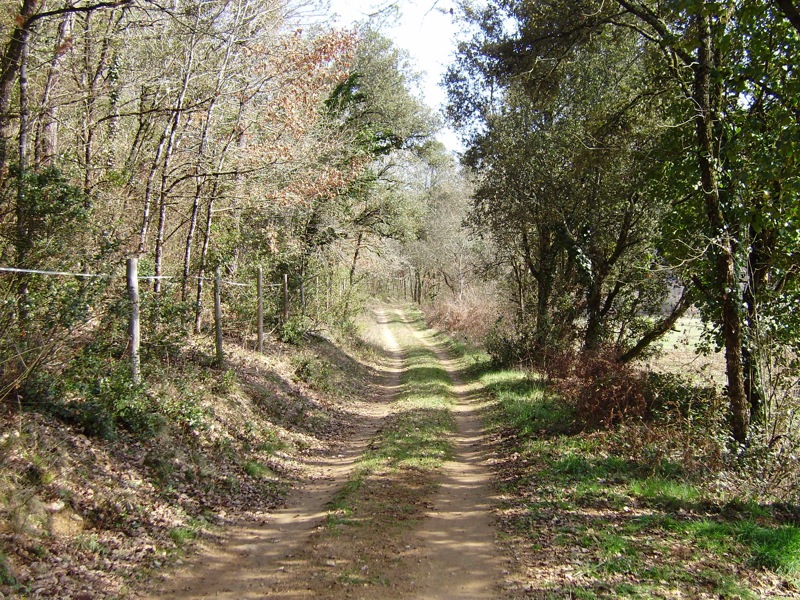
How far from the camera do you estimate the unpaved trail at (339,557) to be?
5109 millimetres

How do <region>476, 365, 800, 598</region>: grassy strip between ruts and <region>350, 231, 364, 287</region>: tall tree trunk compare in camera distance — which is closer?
<region>476, 365, 800, 598</region>: grassy strip between ruts

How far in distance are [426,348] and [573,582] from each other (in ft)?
76.6

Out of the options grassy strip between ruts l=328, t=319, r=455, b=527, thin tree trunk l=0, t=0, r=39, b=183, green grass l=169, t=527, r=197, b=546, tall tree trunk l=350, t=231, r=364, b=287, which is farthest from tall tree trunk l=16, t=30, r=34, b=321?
tall tree trunk l=350, t=231, r=364, b=287

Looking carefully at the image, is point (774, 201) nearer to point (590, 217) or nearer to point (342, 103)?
point (590, 217)

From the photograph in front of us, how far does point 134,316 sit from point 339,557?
168 inches

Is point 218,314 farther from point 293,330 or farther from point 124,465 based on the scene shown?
point 293,330

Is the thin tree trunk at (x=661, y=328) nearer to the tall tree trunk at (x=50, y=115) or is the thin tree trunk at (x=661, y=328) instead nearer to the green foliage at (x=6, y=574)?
the green foliage at (x=6, y=574)

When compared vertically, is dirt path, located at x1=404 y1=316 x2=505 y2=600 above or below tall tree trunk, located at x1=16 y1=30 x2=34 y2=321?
below

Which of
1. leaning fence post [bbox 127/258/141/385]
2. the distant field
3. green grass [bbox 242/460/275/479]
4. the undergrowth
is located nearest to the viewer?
the undergrowth

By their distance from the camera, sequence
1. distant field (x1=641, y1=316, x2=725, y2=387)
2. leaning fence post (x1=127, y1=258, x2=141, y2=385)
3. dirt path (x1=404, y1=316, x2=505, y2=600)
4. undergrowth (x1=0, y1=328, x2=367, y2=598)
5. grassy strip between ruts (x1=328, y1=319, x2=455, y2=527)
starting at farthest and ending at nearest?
1. distant field (x1=641, y1=316, x2=725, y2=387)
2. grassy strip between ruts (x1=328, y1=319, x2=455, y2=527)
3. leaning fence post (x1=127, y1=258, x2=141, y2=385)
4. dirt path (x1=404, y1=316, x2=505, y2=600)
5. undergrowth (x1=0, y1=328, x2=367, y2=598)

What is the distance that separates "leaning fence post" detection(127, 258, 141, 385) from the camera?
7402 mm

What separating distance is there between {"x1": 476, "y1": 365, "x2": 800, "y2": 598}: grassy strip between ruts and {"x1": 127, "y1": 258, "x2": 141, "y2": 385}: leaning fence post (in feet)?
17.4

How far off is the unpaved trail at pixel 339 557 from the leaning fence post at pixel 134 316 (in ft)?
8.35

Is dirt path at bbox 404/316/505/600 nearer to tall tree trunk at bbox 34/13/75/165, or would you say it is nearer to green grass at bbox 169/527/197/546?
green grass at bbox 169/527/197/546
